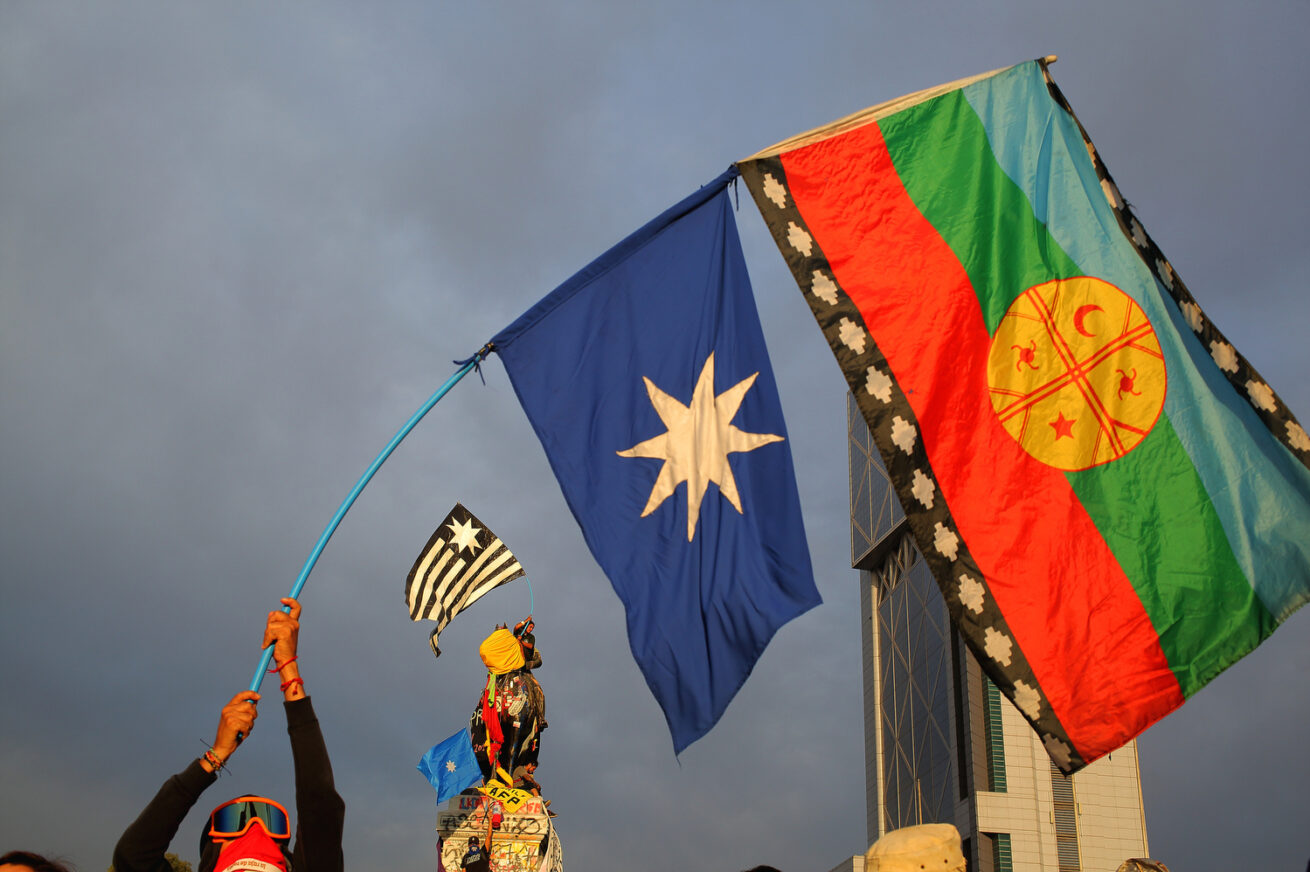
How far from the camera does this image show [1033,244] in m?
9.35

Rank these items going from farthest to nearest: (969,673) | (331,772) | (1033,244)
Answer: (969,673) → (1033,244) → (331,772)

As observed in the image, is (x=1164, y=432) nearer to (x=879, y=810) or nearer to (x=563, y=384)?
(x=563, y=384)

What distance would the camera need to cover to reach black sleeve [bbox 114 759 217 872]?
14.7 ft

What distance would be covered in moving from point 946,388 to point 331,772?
5.86m

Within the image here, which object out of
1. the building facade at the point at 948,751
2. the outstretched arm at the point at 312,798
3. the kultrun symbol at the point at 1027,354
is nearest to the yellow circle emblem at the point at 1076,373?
the kultrun symbol at the point at 1027,354

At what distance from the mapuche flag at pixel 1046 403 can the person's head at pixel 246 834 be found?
5.19 m

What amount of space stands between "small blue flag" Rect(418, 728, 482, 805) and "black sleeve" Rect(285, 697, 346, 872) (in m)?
6.54

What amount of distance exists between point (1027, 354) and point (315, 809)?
666cm

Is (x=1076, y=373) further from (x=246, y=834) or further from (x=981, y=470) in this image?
(x=246, y=834)

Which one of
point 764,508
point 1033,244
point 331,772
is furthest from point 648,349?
point 331,772

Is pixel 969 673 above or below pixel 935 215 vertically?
above

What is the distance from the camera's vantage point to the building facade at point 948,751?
5400 cm

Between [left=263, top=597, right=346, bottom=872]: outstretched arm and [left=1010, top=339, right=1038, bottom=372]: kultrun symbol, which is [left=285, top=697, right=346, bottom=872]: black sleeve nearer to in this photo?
[left=263, top=597, right=346, bottom=872]: outstretched arm

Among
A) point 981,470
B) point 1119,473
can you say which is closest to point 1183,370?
point 1119,473
